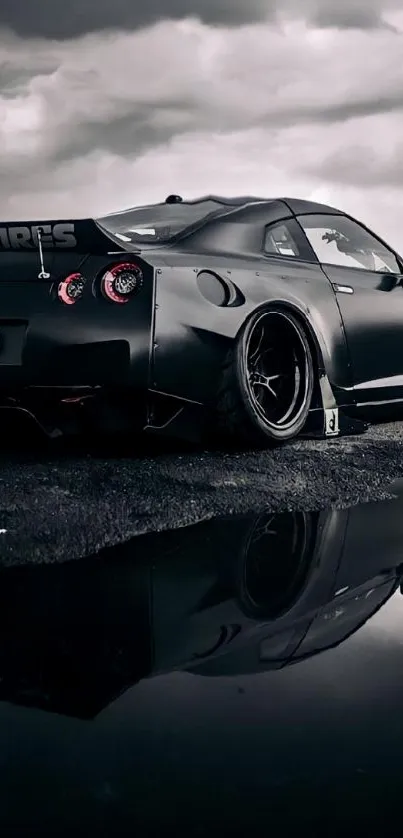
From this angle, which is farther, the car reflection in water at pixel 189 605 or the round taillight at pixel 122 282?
the round taillight at pixel 122 282

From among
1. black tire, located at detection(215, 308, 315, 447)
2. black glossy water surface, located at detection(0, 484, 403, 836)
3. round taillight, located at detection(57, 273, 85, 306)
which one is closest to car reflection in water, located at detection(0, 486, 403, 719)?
black glossy water surface, located at detection(0, 484, 403, 836)

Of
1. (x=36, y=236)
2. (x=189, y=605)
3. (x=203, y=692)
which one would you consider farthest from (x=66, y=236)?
(x=203, y=692)

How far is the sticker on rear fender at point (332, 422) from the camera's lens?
622 centimetres

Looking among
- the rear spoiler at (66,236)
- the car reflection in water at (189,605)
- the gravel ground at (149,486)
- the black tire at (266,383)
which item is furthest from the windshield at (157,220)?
the car reflection in water at (189,605)

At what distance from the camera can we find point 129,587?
3.38 m

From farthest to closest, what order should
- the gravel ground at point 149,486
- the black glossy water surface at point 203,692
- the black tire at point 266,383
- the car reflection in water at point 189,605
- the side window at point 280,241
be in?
the side window at point 280,241 < the black tire at point 266,383 < the gravel ground at point 149,486 < the car reflection in water at point 189,605 < the black glossy water surface at point 203,692

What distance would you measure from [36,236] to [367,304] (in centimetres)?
228

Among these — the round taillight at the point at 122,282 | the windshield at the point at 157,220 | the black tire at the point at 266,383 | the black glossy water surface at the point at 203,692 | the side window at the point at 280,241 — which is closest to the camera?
the black glossy water surface at the point at 203,692

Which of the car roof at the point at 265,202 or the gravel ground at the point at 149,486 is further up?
the car roof at the point at 265,202

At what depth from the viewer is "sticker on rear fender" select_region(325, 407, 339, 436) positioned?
20.4 ft

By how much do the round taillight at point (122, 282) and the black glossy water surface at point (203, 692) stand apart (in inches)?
63.4

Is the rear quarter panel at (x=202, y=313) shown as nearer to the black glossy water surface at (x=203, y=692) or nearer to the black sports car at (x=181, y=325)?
the black sports car at (x=181, y=325)

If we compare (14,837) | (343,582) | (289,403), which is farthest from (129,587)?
(289,403)

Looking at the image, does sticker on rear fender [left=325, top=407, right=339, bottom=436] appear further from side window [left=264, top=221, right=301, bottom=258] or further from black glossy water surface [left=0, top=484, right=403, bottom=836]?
black glossy water surface [left=0, top=484, right=403, bottom=836]
